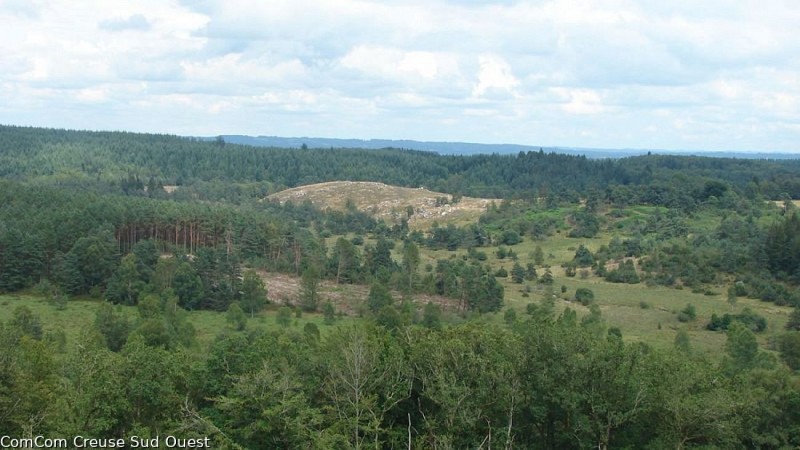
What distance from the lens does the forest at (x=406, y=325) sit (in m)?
28.6

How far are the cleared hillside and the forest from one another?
593cm

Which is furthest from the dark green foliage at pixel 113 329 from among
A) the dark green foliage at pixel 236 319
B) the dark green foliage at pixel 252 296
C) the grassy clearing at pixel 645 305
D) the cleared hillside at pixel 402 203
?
the cleared hillside at pixel 402 203

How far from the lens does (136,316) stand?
66.5 m

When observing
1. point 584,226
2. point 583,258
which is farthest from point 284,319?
point 584,226

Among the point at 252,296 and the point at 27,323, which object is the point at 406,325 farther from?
the point at 252,296

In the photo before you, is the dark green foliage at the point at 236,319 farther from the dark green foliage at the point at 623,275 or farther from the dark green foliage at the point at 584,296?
the dark green foliage at the point at 623,275

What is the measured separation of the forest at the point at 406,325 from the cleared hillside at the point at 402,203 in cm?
593

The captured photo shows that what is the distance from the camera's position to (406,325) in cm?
4591

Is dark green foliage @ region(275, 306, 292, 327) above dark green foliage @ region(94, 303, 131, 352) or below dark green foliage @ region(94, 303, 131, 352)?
below

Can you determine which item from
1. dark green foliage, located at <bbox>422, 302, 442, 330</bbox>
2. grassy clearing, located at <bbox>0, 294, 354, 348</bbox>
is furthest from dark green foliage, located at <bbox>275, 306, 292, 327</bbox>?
dark green foliage, located at <bbox>422, 302, 442, 330</bbox>

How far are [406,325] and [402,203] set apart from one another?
13860 centimetres

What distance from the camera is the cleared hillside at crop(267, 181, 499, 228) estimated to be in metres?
168

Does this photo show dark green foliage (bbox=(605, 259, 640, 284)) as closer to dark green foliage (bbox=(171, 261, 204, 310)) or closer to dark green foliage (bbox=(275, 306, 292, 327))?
dark green foliage (bbox=(275, 306, 292, 327))

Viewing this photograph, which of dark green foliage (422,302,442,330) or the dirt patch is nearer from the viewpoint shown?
dark green foliage (422,302,442,330)
